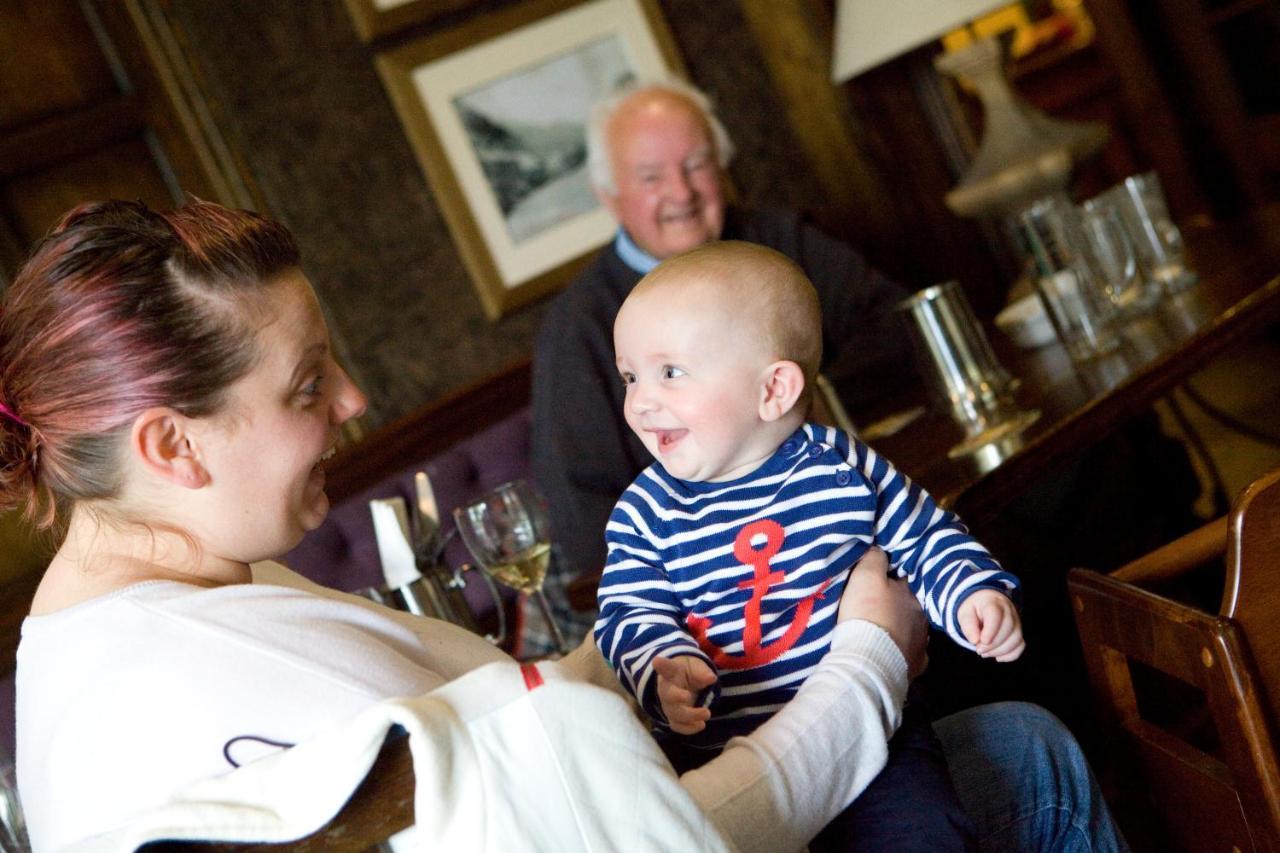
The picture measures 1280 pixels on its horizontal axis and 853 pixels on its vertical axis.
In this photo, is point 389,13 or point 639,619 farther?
point 389,13

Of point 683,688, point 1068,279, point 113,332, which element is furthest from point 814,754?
point 1068,279

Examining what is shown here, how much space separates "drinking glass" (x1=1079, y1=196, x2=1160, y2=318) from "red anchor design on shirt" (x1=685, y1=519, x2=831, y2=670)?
148 cm

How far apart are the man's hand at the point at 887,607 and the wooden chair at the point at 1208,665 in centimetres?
27

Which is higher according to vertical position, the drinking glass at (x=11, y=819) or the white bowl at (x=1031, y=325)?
the drinking glass at (x=11, y=819)

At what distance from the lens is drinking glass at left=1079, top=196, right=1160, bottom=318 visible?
2566 millimetres

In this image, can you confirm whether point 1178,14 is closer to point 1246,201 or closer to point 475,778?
point 1246,201

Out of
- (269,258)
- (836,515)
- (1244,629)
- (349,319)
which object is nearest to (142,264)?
(269,258)

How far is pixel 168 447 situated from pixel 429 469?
205cm

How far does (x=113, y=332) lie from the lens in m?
1.14

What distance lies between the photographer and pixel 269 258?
126 centimetres

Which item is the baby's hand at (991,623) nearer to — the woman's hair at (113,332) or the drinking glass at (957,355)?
the woman's hair at (113,332)

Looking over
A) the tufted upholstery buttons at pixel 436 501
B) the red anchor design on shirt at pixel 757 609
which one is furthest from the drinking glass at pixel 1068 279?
the tufted upholstery buttons at pixel 436 501

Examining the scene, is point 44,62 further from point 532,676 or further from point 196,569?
point 532,676

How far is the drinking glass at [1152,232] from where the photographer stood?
2.67 meters
